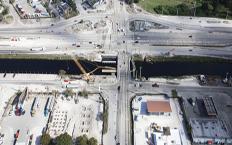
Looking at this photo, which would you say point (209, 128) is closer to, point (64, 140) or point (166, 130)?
point (166, 130)

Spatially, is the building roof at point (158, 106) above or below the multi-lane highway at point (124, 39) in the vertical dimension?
below

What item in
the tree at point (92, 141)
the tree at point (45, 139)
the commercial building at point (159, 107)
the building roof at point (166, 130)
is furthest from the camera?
the commercial building at point (159, 107)

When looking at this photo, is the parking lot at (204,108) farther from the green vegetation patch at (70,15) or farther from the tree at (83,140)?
the green vegetation patch at (70,15)

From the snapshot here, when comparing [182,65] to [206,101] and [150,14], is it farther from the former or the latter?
[150,14]

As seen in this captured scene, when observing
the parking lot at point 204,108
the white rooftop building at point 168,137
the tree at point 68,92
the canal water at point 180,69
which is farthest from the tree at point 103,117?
the parking lot at point 204,108

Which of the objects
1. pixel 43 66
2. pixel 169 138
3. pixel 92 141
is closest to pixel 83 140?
pixel 92 141

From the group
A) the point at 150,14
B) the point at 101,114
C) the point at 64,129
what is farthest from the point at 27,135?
the point at 150,14
